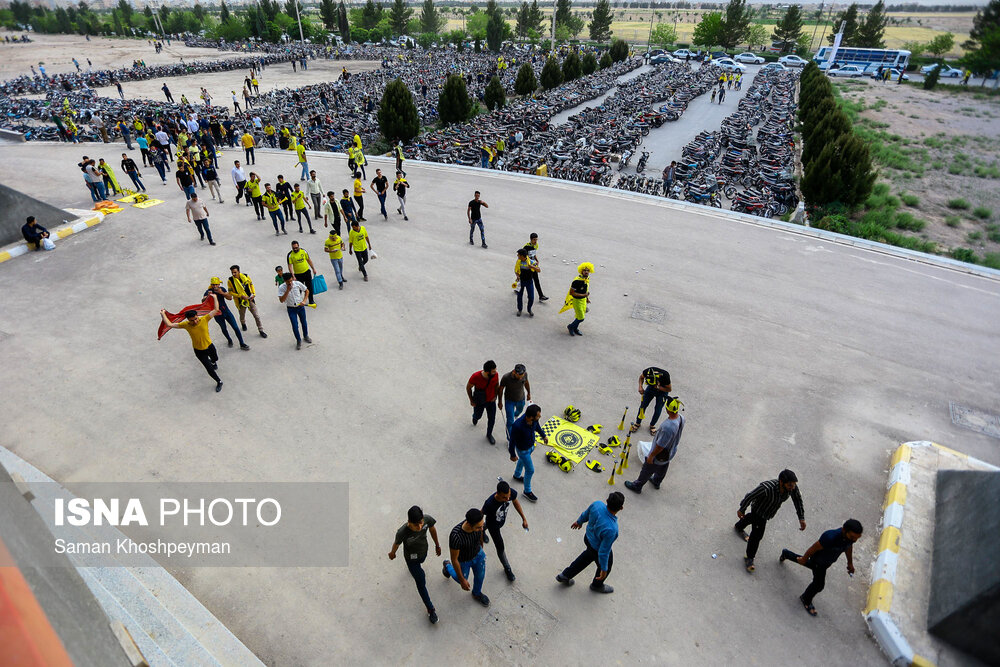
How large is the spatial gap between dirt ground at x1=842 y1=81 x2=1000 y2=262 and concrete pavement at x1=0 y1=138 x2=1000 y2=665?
7.07 m

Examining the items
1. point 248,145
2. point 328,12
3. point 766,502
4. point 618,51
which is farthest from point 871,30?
point 766,502

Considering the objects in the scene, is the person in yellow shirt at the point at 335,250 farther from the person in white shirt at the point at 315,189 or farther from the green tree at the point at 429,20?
the green tree at the point at 429,20

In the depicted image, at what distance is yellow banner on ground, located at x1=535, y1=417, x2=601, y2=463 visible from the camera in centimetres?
684

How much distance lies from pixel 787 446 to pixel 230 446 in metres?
8.30

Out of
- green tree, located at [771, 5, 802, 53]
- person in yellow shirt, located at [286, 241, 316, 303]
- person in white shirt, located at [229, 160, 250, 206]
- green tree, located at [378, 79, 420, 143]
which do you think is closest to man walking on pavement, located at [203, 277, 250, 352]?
person in yellow shirt, located at [286, 241, 316, 303]

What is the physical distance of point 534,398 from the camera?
784cm

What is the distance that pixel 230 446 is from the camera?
22.8ft

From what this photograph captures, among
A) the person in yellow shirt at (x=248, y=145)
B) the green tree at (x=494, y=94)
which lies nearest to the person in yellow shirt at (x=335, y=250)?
the person in yellow shirt at (x=248, y=145)

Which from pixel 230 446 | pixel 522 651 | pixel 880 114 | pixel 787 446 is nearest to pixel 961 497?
pixel 787 446

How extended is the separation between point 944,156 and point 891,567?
30444 mm

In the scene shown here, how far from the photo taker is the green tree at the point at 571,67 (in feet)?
127

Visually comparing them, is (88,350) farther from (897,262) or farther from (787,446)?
(897,262)

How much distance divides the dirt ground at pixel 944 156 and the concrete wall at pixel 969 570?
14.1m

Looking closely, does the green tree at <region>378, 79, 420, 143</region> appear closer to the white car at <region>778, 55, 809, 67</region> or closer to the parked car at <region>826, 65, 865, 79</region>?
the parked car at <region>826, 65, 865, 79</region>
